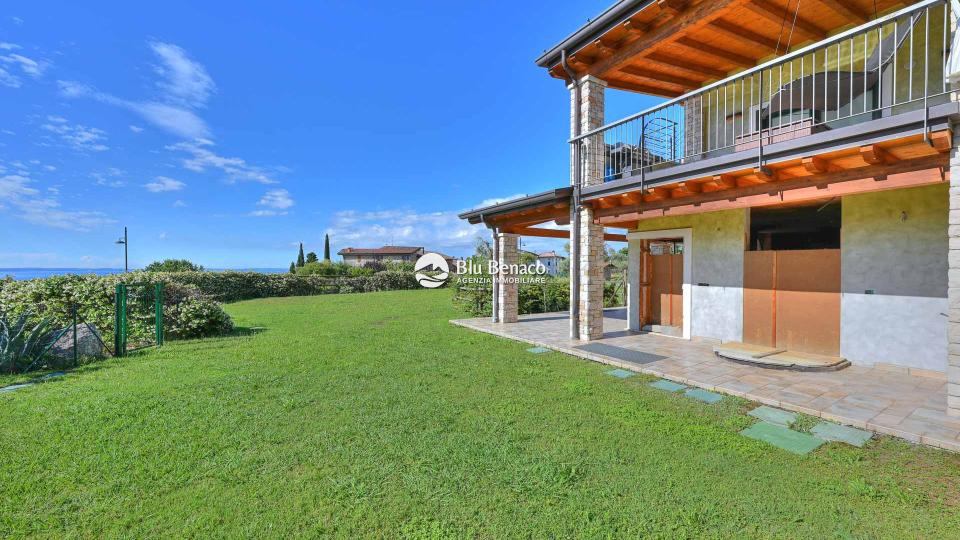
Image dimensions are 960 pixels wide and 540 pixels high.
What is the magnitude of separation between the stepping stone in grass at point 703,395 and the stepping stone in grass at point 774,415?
451mm

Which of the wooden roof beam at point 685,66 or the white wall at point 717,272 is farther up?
the wooden roof beam at point 685,66

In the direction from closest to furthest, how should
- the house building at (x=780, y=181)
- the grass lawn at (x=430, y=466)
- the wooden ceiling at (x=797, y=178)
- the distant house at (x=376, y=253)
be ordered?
the grass lawn at (x=430, y=466) < the wooden ceiling at (x=797, y=178) < the house building at (x=780, y=181) < the distant house at (x=376, y=253)

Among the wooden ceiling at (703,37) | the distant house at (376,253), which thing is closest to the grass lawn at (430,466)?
the wooden ceiling at (703,37)

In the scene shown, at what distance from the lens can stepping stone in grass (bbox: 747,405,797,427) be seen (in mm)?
4182

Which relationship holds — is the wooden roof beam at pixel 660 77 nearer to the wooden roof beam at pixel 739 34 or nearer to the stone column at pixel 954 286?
the wooden roof beam at pixel 739 34

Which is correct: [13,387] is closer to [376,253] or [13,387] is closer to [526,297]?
[526,297]

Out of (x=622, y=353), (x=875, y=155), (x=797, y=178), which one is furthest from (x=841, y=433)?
(x=622, y=353)

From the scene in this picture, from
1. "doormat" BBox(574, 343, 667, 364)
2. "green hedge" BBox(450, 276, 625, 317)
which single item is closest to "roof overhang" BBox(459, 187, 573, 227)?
"green hedge" BBox(450, 276, 625, 317)

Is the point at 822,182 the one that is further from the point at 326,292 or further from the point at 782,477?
the point at 326,292

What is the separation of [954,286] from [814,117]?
4.07 metres

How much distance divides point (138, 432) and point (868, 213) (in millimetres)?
10280

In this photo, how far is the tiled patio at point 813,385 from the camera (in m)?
3.94

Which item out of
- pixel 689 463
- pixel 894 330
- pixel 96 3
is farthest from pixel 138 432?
pixel 96 3

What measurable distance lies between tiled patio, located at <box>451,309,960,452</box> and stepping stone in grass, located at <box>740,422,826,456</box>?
26.5 inches
